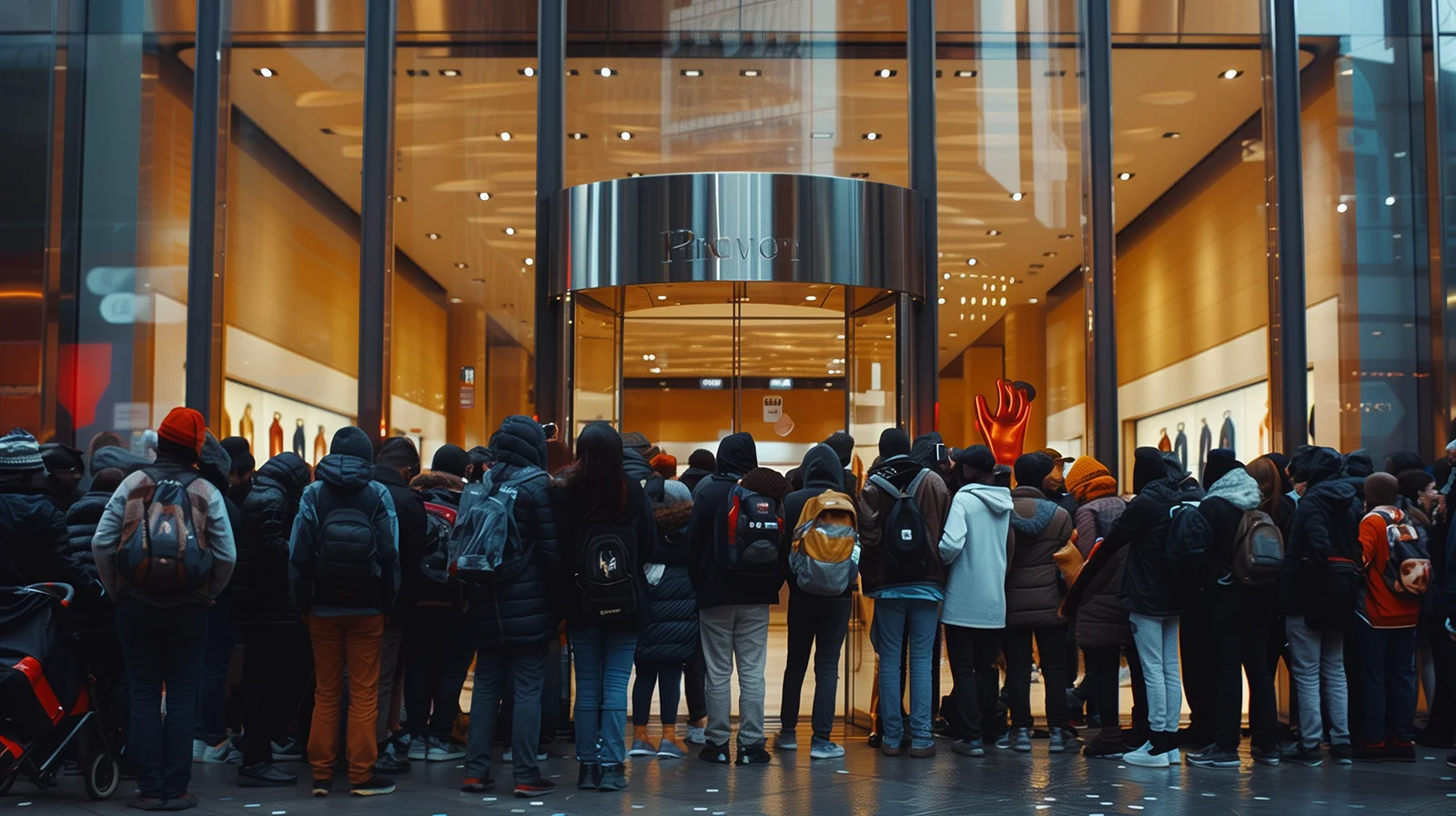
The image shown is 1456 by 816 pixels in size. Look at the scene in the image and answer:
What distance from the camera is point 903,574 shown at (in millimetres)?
7258

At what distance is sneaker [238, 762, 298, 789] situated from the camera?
21.6 feet

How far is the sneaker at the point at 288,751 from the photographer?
23.7 feet

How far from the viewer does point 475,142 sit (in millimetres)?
12539

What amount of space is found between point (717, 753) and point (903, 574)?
4.30 feet

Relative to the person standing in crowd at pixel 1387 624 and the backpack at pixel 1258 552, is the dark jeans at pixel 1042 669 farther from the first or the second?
the person standing in crowd at pixel 1387 624

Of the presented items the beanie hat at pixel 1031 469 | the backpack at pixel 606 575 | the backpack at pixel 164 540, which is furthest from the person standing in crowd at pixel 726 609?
the backpack at pixel 164 540

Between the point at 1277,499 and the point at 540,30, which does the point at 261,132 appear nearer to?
the point at 540,30

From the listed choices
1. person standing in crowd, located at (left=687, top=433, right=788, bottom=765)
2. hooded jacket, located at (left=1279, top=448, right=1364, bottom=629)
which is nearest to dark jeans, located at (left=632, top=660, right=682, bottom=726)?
person standing in crowd, located at (left=687, top=433, right=788, bottom=765)

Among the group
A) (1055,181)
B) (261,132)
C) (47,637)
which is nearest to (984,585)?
(47,637)

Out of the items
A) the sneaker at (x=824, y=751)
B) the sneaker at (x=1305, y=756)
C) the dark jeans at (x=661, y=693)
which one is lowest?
the sneaker at (x=1305, y=756)

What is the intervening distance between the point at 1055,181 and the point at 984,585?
19.8ft

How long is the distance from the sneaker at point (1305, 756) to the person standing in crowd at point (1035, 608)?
1.10m

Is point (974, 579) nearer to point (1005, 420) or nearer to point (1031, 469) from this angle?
point (1031, 469)

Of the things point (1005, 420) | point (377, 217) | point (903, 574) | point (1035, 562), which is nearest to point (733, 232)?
point (1005, 420)
